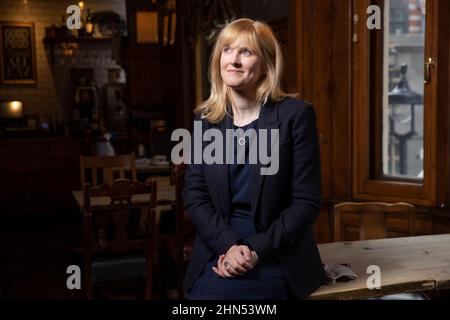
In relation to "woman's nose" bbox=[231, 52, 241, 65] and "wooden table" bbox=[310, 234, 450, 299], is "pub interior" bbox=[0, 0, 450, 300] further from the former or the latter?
"woman's nose" bbox=[231, 52, 241, 65]

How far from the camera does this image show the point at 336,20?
11.2 feet

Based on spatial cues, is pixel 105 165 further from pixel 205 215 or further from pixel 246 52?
pixel 246 52

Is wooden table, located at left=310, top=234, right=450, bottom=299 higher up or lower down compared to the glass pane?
lower down

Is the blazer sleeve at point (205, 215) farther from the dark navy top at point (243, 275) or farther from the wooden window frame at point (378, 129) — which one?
the wooden window frame at point (378, 129)

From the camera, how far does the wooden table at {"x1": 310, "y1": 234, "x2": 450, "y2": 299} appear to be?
1.88 meters

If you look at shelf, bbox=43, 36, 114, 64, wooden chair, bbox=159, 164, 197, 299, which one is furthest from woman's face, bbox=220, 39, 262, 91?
shelf, bbox=43, 36, 114, 64

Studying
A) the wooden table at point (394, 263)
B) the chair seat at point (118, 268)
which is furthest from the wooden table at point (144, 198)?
the wooden table at point (394, 263)

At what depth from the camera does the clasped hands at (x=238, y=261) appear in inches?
67.1

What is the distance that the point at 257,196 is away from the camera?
68.7 inches

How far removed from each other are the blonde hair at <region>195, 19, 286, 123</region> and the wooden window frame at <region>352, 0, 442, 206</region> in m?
1.52

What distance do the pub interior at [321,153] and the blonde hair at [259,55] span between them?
655mm

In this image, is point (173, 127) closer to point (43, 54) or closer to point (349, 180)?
point (43, 54)
